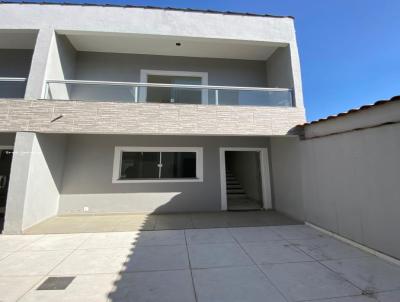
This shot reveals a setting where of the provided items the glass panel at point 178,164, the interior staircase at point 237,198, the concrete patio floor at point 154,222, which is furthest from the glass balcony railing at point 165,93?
the interior staircase at point 237,198

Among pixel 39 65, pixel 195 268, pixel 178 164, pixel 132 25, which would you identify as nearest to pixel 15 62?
pixel 39 65

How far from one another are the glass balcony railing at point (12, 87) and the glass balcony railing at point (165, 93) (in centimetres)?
73

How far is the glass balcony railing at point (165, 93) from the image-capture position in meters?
6.56

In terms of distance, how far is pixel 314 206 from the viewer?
6121 mm

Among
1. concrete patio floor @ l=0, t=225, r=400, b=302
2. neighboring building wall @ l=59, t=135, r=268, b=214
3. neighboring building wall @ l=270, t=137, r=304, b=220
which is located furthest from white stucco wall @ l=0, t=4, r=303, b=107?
concrete patio floor @ l=0, t=225, r=400, b=302

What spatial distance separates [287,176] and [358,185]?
2.92 meters

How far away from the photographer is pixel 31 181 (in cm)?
586

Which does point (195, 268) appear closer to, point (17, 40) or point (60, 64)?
point (60, 64)

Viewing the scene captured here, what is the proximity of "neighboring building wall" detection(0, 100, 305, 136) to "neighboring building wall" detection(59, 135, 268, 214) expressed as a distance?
77.5 inches

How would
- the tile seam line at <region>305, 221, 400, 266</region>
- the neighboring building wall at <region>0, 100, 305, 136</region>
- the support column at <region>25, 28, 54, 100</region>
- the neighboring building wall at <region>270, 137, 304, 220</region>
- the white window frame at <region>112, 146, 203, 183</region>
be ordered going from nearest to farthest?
the tile seam line at <region>305, 221, 400, 266</region> < the neighboring building wall at <region>0, 100, 305, 136</region> < the support column at <region>25, 28, 54, 100</region> < the neighboring building wall at <region>270, 137, 304, 220</region> < the white window frame at <region>112, 146, 203, 183</region>

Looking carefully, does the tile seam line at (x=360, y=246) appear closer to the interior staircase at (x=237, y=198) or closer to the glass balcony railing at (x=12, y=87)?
the interior staircase at (x=237, y=198)

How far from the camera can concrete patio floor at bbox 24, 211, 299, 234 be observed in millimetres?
6008

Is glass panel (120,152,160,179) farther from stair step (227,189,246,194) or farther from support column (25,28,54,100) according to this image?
stair step (227,189,246,194)

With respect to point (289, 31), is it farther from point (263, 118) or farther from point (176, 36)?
point (176, 36)
